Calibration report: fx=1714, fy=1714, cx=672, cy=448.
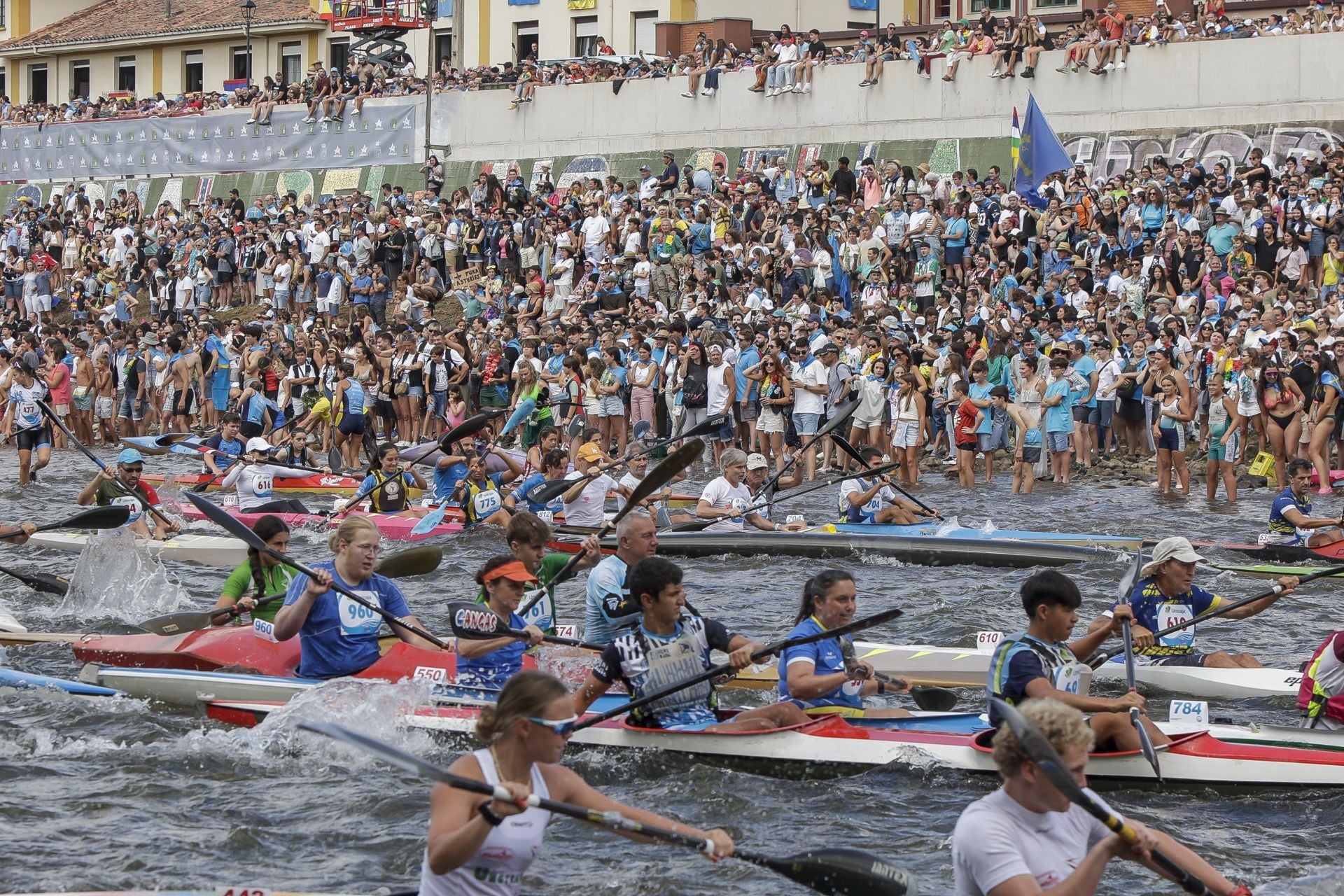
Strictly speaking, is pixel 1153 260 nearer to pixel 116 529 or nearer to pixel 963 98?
pixel 963 98

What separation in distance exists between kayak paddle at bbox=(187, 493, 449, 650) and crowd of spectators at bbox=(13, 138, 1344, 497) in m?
10.4

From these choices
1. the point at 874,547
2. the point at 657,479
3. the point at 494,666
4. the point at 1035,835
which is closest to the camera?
the point at 1035,835

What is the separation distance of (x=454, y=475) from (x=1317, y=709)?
9.72m

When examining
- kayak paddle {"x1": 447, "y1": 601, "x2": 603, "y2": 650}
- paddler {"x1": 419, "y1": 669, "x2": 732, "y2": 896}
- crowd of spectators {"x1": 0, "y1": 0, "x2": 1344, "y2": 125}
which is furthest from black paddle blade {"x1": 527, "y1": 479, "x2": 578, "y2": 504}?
crowd of spectators {"x1": 0, "y1": 0, "x2": 1344, "y2": 125}

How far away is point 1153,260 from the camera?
2053 cm

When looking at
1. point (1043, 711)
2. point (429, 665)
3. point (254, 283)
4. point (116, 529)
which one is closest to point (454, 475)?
point (116, 529)

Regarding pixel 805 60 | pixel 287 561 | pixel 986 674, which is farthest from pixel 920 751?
pixel 805 60

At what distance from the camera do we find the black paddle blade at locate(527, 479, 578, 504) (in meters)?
14.0

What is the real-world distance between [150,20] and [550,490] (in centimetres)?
4491

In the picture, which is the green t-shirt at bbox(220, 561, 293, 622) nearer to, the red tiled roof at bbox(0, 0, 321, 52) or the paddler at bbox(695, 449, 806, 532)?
the paddler at bbox(695, 449, 806, 532)

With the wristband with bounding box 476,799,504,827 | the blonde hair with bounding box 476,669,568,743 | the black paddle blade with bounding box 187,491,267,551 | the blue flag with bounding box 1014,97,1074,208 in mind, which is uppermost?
the blue flag with bounding box 1014,97,1074,208

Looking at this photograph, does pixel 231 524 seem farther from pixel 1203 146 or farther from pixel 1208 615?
pixel 1203 146

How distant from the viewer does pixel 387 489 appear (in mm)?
16609

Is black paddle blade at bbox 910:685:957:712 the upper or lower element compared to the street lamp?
lower
